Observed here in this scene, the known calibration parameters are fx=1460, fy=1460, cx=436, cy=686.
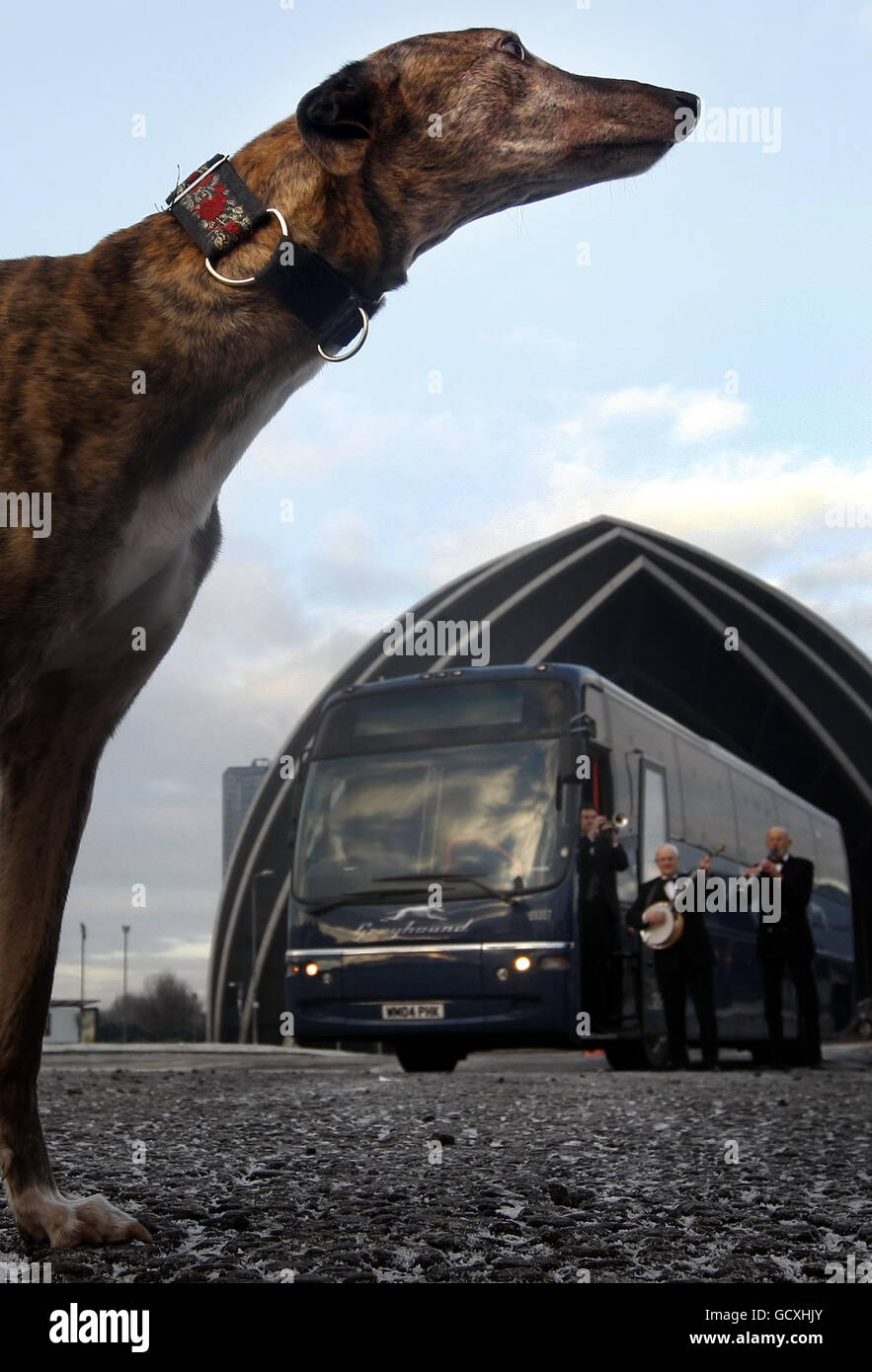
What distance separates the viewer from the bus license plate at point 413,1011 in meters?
12.6

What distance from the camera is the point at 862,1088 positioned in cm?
999

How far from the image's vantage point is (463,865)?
13000 millimetres

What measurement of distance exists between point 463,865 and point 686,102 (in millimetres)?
9979

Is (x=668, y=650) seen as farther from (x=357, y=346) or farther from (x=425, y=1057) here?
(x=357, y=346)

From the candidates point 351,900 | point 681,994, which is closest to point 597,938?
point 681,994

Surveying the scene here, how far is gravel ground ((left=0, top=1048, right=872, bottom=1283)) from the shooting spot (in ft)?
8.79

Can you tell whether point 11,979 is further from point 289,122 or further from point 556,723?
point 556,723

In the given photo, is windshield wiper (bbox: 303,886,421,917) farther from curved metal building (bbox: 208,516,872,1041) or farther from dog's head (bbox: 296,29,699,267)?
curved metal building (bbox: 208,516,872,1041)

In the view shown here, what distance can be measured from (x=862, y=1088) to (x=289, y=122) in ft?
27.6

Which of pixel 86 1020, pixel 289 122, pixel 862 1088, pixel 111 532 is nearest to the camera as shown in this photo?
pixel 111 532

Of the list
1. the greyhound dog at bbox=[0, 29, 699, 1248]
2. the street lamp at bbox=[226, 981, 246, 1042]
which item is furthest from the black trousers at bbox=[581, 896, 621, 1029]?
the street lamp at bbox=[226, 981, 246, 1042]

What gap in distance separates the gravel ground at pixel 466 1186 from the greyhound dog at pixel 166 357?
16.5 inches
